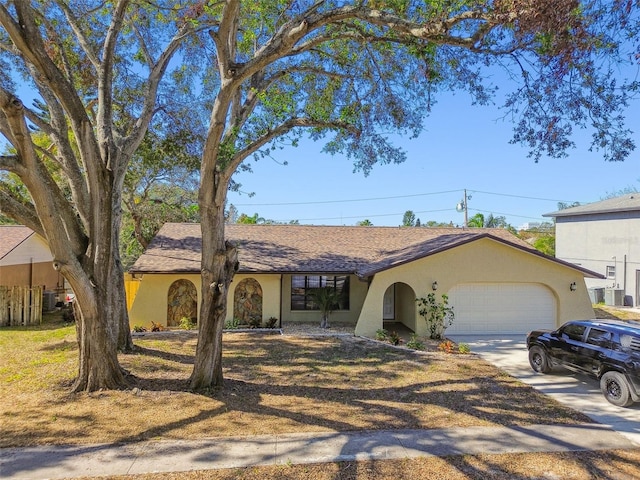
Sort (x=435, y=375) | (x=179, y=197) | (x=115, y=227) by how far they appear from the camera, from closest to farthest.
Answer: (x=435, y=375) → (x=115, y=227) → (x=179, y=197)

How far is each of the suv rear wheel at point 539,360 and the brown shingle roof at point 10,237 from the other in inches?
863

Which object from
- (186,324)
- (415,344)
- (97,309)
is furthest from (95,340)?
(415,344)

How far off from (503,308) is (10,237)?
78.6 feet

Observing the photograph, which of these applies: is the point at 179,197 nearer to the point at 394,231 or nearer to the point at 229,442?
A: the point at 394,231

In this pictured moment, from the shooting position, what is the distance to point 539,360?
33.8ft

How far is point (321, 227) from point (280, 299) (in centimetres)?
638

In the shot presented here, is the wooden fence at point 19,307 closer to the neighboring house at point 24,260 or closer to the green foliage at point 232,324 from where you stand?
the neighboring house at point 24,260

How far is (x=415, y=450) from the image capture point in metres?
5.93

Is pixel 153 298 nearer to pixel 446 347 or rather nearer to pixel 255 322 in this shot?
pixel 255 322

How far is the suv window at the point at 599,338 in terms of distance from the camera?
829 centimetres

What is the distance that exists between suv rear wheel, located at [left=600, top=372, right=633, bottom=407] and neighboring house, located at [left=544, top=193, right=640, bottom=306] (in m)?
17.0

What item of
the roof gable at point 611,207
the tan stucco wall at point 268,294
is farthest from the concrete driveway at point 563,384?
the roof gable at point 611,207

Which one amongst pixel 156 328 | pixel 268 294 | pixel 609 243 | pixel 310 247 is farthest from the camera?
pixel 609 243

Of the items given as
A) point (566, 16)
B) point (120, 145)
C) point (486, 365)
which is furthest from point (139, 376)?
point (566, 16)
